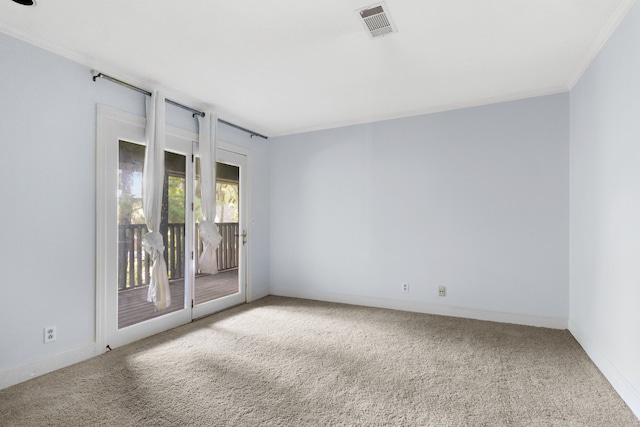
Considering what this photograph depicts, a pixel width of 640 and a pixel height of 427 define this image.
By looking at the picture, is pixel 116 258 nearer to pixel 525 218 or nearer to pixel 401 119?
pixel 401 119

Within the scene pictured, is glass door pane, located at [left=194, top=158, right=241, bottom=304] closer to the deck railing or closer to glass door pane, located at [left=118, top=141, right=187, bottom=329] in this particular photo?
the deck railing

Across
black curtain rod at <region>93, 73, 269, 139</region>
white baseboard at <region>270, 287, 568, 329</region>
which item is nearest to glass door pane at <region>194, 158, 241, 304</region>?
black curtain rod at <region>93, 73, 269, 139</region>

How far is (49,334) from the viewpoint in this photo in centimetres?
254

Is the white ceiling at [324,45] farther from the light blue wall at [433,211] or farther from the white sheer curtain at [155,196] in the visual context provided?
the light blue wall at [433,211]

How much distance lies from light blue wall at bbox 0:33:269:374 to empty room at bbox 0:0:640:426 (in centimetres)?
2

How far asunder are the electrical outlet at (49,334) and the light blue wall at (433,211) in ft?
9.57

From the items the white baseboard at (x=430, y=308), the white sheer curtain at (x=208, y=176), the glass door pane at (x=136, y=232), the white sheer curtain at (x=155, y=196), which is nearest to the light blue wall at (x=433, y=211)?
the white baseboard at (x=430, y=308)

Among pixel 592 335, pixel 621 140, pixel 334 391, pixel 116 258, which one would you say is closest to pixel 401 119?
pixel 621 140

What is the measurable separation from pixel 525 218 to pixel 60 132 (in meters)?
4.48

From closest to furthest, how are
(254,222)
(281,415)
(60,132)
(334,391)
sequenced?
(281,415) < (334,391) < (60,132) < (254,222)

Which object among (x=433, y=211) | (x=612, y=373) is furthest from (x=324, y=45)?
(x=612, y=373)

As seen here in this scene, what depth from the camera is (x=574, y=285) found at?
3.29m

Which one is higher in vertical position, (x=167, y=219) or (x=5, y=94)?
(x=5, y=94)

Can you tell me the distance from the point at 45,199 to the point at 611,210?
4227 mm
